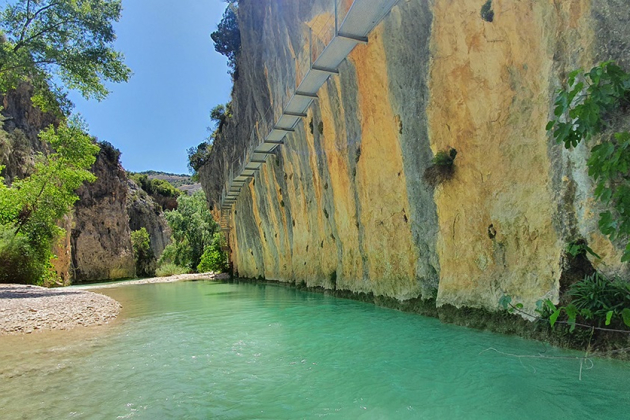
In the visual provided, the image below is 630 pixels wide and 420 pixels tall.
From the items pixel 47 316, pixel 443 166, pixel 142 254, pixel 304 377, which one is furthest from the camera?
A: pixel 142 254

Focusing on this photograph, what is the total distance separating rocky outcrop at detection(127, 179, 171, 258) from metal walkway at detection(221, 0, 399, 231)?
179 feet

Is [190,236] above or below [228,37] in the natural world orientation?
below

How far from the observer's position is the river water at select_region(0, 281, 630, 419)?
3.88 metres

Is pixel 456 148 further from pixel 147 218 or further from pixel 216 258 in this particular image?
pixel 147 218

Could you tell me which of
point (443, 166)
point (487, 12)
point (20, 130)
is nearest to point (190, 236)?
point (20, 130)

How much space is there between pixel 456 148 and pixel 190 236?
171ft

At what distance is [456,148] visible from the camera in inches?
335

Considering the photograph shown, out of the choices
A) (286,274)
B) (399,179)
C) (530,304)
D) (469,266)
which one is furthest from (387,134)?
(286,274)

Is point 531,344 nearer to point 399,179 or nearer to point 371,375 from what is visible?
point 371,375

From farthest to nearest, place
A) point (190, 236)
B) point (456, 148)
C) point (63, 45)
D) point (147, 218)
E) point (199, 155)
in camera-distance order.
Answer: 1. point (147, 218)
2. point (190, 236)
3. point (199, 155)
4. point (63, 45)
5. point (456, 148)

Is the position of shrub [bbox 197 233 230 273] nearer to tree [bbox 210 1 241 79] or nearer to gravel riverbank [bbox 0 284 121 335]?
tree [bbox 210 1 241 79]

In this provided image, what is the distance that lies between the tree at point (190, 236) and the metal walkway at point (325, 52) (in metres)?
34.9

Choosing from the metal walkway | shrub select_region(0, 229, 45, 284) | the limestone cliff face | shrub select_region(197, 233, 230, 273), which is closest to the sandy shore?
the limestone cliff face

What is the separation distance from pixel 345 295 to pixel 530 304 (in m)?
8.81
